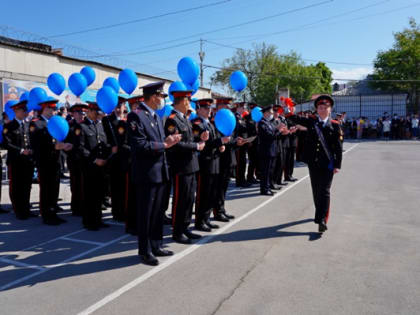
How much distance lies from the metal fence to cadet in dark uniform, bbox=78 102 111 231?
31.2m

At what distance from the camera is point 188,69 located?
7.24 m

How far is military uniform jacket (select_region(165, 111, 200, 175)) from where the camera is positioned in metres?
4.87

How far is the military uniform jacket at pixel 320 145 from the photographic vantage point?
222 inches

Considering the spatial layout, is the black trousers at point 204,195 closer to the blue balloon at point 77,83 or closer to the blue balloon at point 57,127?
the blue balloon at point 57,127

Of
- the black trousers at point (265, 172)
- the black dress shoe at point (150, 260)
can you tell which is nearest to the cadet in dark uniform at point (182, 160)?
the black dress shoe at point (150, 260)

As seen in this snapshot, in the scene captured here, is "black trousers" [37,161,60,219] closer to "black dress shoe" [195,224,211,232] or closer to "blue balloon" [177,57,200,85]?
"black dress shoe" [195,224,211,232]

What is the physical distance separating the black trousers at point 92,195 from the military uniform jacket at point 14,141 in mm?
1538

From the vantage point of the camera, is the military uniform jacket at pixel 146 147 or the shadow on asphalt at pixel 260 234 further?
the shadow on asphalt at pixel 260 234

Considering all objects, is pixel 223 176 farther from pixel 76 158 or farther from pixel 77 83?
pixel 77 83

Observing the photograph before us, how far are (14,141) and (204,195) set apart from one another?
3.69 metres

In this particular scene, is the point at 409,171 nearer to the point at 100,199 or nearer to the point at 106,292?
the point at 100,199

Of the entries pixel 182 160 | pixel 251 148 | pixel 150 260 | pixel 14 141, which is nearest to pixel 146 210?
pixel 150 260

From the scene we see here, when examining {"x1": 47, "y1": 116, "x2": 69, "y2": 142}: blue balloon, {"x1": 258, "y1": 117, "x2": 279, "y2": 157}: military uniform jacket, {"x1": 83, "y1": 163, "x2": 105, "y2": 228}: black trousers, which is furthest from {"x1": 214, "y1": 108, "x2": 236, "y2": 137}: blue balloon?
{"x1": 258, "y1": 117, "x2": 279, "y2": 157}: military uniform jacket

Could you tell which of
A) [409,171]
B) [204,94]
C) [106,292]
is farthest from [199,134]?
[204,94]
